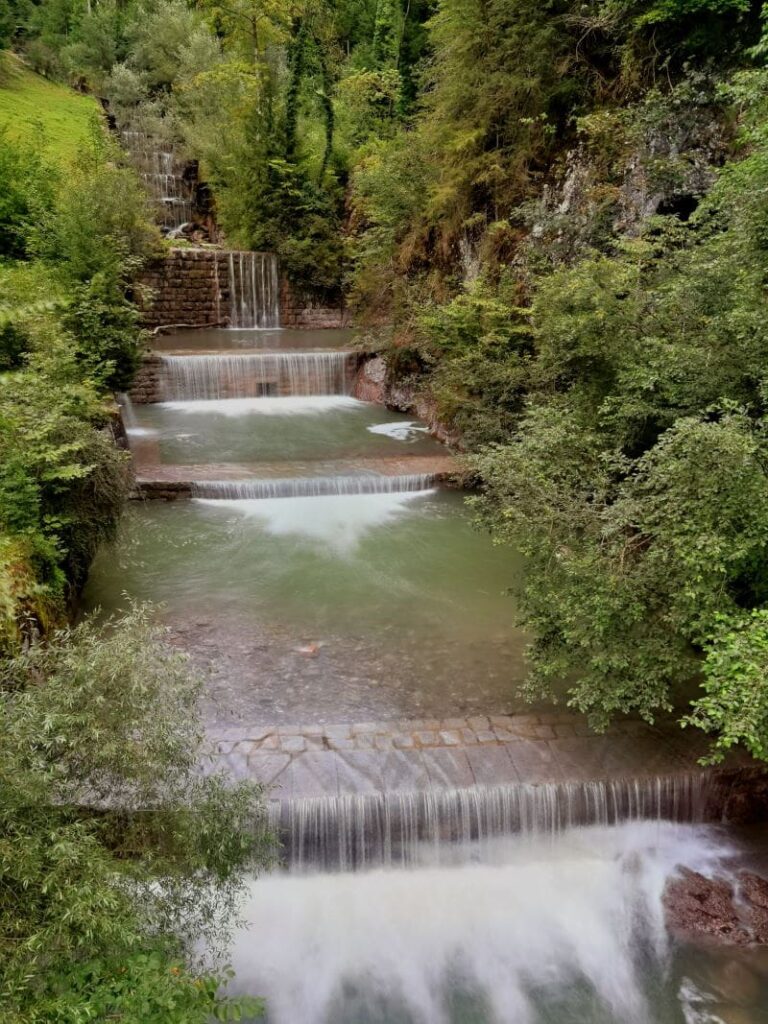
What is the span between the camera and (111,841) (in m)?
3.62

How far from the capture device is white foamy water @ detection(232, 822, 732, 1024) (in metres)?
4.32

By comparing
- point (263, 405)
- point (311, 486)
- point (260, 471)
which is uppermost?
point (263, 405)

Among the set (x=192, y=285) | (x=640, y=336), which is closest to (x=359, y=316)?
(x=192, y=285)

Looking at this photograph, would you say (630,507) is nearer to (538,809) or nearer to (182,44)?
(538,809)

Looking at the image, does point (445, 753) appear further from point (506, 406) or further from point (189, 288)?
point (189, 288)

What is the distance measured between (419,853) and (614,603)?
7.73 ft

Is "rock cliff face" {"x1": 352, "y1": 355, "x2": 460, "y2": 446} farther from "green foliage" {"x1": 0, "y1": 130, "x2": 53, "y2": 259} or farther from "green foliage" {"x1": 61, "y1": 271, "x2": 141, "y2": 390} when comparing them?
"green foliage" {"x1": 0, "y1": 130, "x2": 53, "y2": 259}

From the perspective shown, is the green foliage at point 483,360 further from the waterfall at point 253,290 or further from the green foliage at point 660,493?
the waterfall at point 253,290

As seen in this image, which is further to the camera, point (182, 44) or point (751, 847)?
point (182, 44)

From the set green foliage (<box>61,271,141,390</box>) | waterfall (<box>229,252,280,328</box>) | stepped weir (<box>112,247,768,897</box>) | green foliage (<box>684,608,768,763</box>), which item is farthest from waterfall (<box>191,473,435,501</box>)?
waterfall (<box>229,252,280,328</box>)

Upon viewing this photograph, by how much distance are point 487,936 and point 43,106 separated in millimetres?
31202

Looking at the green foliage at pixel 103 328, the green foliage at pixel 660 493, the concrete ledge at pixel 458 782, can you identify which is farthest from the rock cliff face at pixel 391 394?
the concrete ledge at pixel 458 782

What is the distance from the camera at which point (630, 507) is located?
5.00 m

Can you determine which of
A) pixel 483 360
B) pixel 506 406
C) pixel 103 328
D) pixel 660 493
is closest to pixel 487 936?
pixel 660 493
